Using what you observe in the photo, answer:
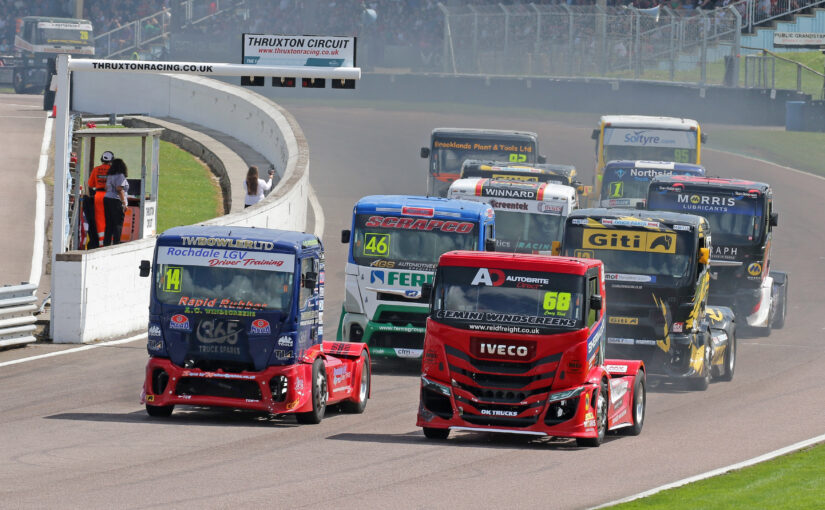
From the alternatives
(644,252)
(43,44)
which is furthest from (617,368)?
(43,44)

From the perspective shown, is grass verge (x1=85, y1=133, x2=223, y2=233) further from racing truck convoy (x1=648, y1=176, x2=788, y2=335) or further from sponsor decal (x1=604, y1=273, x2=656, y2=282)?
sponsor decal (x1=604, y1=273, x2=656, y2=282)

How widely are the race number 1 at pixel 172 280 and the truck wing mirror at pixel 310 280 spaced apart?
139cm

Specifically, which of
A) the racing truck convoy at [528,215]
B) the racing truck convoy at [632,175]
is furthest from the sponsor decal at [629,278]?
the racing truck convoy at [632,175]

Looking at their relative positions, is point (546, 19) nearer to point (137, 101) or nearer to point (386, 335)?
point (137, 101)

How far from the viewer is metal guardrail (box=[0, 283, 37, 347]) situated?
20.2 metres

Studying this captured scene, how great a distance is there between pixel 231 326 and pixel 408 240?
5.04 m

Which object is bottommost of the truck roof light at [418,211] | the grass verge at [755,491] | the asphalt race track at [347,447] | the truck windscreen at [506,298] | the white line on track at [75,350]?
the asphalt race track at [347,447]

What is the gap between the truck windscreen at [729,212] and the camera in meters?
24.8

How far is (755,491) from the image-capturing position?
11547 millimetres

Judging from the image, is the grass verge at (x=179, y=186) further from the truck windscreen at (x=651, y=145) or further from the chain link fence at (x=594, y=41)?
the chain link fence at (x=594, y=41)

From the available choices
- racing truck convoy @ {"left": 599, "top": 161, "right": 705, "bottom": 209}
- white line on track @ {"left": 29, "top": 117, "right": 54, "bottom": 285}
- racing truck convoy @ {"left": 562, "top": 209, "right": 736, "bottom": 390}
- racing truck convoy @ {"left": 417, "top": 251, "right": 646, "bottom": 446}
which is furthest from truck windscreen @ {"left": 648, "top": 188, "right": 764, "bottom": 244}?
white line on track @ {"left": 29, "top": 117, "right": 54, "bottom": 285}

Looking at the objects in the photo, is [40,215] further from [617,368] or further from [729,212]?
[617,368]

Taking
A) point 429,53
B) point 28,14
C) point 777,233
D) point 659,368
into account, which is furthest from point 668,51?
point 28,14

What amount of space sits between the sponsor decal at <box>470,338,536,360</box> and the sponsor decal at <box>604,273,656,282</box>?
585 cm
